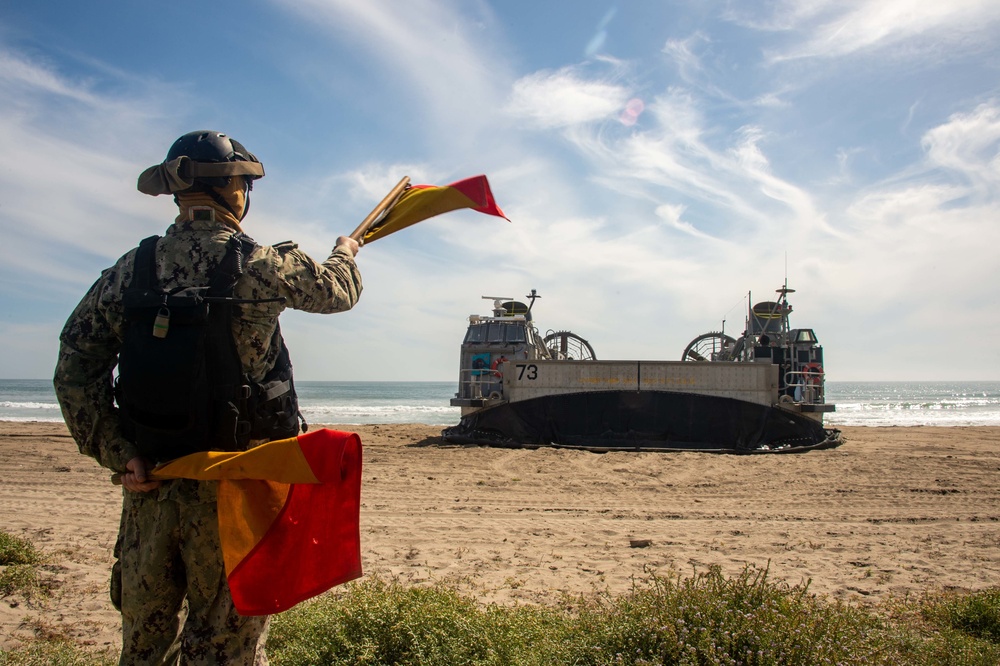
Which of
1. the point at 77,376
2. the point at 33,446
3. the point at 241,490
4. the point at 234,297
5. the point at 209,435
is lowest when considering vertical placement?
the point at 33,446

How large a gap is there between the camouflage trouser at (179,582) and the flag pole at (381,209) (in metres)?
1.02

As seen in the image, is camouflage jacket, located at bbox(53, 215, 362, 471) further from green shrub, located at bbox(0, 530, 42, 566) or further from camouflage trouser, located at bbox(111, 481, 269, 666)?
green shrub, located at bbox(0, 530, 42, 566)

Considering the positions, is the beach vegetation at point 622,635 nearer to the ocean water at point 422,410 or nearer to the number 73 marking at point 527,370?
the number 73 marking at point 527,370

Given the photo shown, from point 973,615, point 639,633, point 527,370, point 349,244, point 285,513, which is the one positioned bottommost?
point 973,615

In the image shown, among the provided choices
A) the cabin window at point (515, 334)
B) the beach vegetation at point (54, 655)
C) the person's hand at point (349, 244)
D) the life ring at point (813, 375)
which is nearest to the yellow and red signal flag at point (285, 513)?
the person's hand at point (349, 244)

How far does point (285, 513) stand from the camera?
6.53 feet

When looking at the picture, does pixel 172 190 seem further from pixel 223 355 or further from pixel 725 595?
pixel 725 595

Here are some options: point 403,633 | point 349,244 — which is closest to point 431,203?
point 349,244

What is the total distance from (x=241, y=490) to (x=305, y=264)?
2.27ft

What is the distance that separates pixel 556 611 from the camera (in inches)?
144

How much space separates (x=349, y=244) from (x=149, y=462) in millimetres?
935

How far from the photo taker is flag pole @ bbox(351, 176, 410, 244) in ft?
8.47

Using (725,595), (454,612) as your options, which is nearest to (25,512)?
(454,612)

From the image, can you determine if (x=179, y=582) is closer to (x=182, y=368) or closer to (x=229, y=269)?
(x=182, y=368)
